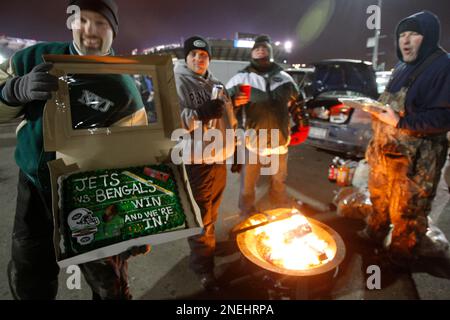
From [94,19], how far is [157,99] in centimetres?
66

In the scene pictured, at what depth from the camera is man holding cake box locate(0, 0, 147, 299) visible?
158cm

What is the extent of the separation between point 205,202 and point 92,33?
5.42 ft

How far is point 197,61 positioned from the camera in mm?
2451

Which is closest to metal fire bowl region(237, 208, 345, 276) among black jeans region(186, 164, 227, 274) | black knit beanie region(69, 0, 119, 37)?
black jeans region(186, 164, 227, 274)

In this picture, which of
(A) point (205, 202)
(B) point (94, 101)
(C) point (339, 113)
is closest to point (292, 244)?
(A) point (205, 202)

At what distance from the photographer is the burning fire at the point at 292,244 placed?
226 cm

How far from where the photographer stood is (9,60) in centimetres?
162

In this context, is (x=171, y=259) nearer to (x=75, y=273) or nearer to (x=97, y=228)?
(x=75, y=273)

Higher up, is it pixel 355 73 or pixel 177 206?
pixel 355 73

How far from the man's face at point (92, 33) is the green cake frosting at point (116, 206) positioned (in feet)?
2.59

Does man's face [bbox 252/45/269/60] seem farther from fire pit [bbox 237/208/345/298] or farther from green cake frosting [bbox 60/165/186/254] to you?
green cake frosting [bbox 60/165/186/254]

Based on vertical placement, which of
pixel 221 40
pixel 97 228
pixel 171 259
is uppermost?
pixel 221 40

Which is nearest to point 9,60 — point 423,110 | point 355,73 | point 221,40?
point 423,110

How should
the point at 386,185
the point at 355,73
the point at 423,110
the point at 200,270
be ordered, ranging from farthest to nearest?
the point at 355,73 < the point at 386,185 < the point at 200,270 < the point at 423,110
